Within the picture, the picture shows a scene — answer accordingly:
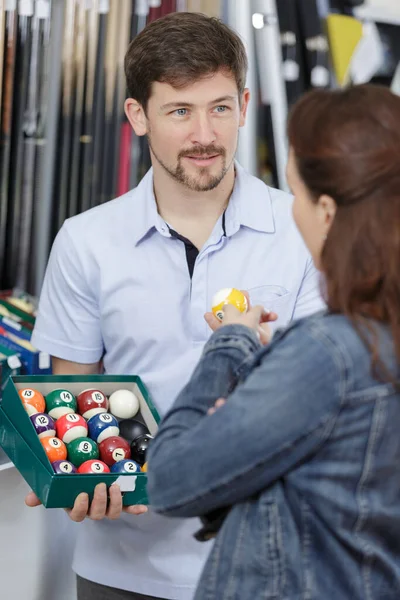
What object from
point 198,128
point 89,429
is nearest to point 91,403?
point 89,429

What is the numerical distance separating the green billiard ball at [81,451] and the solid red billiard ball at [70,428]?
0.02 meters

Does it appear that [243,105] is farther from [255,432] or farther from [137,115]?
[255,432]

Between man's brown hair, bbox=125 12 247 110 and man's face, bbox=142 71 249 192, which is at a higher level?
man's brown hair, bbox=125 12 247 110

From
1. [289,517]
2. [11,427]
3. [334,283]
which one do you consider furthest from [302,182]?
[11,427]

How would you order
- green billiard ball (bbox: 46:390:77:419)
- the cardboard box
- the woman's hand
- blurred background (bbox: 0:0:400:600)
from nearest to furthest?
the woman's hand < the cardboard box < green billiard ball (bbox: 46:390:77:419) < blurred background (bbox: 0:0:400:600)

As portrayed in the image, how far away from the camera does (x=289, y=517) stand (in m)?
1.15

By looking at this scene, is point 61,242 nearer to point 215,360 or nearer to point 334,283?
point 215,360

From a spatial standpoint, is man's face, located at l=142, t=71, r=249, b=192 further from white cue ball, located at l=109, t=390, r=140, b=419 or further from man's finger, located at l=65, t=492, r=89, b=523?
man's finger, located at l=65, t=492, r=89, b=523

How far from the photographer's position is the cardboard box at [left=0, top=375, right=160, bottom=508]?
64.2 inches

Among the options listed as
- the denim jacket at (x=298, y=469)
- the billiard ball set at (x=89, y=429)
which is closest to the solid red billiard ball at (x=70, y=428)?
the billiard ball set at (x=89, y=429)

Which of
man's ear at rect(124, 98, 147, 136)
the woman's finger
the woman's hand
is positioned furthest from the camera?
man's ear at rect(124, 98, 147, 136)

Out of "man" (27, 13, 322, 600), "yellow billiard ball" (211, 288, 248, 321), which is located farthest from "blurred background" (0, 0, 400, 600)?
"yellow billiard ball" (211, 288, 248, 321)

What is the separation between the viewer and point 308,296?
6.44 feet

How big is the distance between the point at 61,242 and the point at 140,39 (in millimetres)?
501
